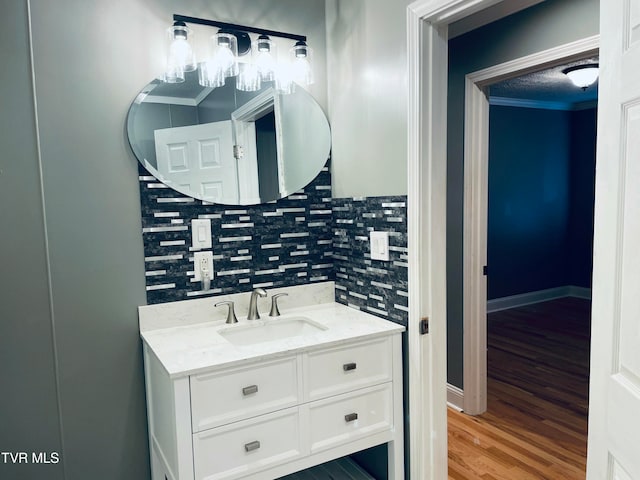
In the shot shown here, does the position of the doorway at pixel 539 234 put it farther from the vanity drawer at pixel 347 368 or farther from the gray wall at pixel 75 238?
the gray wall at pixel 75 238

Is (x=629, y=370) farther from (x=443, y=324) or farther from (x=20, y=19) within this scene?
(x=20, y=19)

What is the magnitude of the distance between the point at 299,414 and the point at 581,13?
A: 7.04ft

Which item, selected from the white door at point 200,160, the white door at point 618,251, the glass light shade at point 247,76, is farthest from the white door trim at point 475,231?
the white door at point 618,251

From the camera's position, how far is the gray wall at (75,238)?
5.36 feet

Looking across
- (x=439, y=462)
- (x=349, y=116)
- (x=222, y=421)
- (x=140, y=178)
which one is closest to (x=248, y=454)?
(x=222, y=421)

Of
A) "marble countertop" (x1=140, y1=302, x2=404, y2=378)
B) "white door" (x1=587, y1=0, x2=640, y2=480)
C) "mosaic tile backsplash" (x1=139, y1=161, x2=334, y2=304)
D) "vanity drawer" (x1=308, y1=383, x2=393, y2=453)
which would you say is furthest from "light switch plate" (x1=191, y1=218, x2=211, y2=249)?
"white door" (x1=587, y1=0, x2=640, y2=480)

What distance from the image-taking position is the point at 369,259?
76.8 inches

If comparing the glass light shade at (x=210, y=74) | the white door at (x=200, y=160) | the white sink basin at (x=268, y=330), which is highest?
the glass light shade at (x=210, y=74)

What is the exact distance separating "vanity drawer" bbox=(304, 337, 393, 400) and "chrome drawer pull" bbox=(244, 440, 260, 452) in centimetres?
22

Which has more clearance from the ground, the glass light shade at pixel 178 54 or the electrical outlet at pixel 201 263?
the glass light shade at pixel 178 54

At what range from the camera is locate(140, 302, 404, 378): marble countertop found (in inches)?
58.3

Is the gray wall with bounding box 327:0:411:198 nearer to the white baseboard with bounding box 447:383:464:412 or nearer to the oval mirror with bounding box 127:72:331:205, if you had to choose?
the oval mirror with bounding box 127:72:331:205

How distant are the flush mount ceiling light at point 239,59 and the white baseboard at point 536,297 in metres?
4.04

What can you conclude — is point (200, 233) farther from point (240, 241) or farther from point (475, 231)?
point (475, 231)
